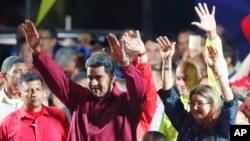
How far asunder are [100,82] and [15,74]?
1.16 ft

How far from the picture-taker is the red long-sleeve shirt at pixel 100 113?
4.29 metres

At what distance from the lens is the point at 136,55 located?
435 cm

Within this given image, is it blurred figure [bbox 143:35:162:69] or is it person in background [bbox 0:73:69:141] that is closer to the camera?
person in background [bbox 0:73:69:141]

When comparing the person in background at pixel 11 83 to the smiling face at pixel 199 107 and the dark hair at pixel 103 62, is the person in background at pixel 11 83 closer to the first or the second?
the dark hair at pixel 103 62

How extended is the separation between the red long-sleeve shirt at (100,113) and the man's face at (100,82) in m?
0.02

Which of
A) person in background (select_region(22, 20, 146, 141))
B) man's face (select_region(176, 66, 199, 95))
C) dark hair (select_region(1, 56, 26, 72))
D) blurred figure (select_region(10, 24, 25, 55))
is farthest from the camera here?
blurred figure (select_region(10, 24, 25, 55))

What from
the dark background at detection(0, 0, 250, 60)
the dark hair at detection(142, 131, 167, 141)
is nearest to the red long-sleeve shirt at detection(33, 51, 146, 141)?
the dark hair at detection(142, 131, 167, 141)

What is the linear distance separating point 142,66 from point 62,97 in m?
0.27

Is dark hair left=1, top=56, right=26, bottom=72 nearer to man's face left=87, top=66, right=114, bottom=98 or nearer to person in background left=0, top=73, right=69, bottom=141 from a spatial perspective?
person in background left=0, top=73, right=69, bottom=141

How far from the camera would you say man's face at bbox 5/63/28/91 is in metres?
4.50

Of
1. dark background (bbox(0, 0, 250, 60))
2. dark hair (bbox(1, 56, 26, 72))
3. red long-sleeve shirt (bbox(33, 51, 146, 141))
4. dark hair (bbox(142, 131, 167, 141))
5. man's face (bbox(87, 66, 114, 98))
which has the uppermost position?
dark background (bbox(0, 0, 250, 60))

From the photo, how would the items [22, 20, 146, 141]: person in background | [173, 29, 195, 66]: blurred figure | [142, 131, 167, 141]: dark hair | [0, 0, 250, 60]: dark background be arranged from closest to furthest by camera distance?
[142, 131, 167, 141]: dark hair
[22, 20, 146, 141]: person in background
[173, 29, 195, 66]: blurred figure
[0, 0, 250, 60]: dark background

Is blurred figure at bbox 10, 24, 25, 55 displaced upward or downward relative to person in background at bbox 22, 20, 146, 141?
upward

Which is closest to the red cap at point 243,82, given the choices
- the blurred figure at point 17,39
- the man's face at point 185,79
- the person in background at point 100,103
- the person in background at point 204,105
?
the man's face at point 185,79
